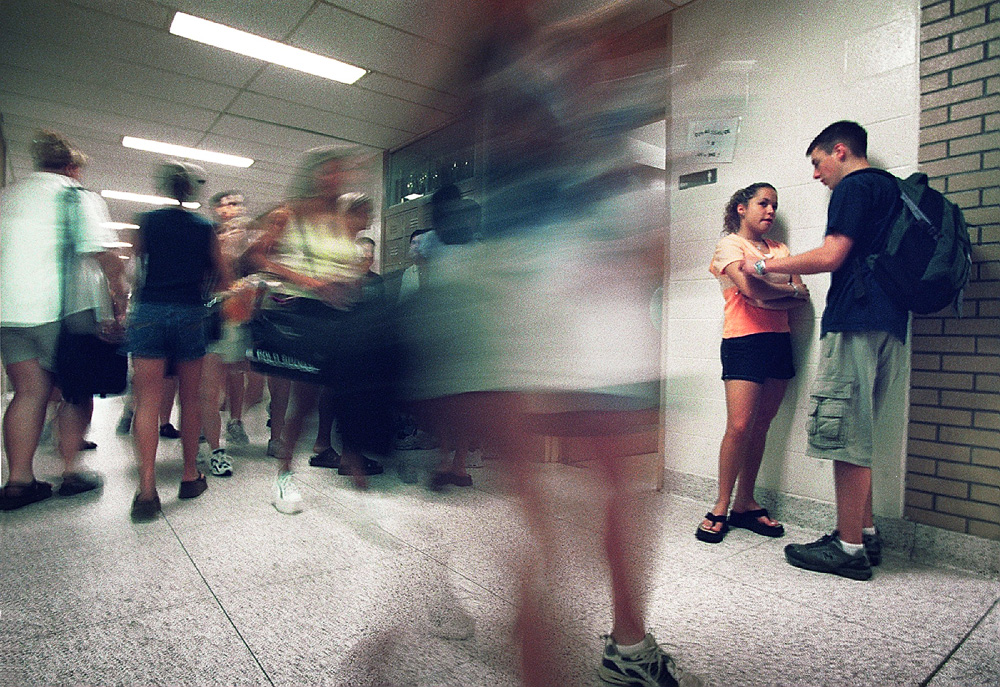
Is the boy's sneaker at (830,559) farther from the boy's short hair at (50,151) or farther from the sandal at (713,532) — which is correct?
the boy's short hair at (50,151)

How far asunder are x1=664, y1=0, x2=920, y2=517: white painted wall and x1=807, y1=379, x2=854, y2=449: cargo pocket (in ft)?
1.58

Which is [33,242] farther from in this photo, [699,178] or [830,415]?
[830,415]

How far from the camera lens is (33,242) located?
8.25 feet

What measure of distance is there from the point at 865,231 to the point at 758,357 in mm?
639

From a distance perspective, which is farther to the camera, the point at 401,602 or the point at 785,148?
the point at 785,148

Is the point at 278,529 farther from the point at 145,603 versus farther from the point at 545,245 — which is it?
the point at 545,245

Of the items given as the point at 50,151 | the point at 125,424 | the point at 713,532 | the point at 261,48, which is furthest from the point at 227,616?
the point at 261,48

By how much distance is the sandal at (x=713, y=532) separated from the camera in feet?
7.77

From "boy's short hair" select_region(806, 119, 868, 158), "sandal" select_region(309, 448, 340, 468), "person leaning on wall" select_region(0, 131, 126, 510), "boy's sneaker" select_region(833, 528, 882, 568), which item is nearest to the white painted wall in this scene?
"boy's sneaker" select_region(833, 528, 882, 568)

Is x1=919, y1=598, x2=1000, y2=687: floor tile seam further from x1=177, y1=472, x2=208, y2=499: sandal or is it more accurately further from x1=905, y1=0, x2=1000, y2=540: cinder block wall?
x1=177, y1=472, x2=208, y2=499: sandal

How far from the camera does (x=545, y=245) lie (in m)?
0.99

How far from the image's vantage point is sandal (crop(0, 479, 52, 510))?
2.54m

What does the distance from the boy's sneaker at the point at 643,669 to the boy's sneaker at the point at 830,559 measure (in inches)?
39.3

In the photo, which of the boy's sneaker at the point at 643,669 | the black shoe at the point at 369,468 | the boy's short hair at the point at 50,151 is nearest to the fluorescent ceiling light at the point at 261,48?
the boy's short hair at the point at 50,151
